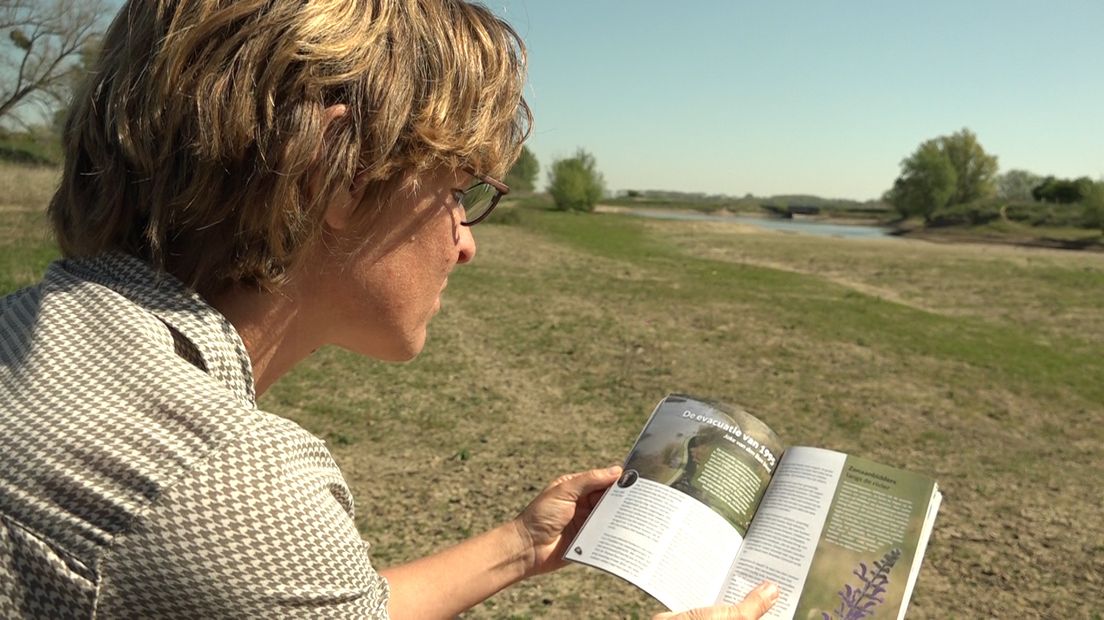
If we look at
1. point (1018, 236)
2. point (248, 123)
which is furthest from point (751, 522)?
point (1018, 236)

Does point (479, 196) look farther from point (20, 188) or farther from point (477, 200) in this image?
point (20, 188)

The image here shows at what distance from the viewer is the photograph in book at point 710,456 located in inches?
63.7

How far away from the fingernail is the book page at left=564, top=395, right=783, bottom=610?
0.10 metres

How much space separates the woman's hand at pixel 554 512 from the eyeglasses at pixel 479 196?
672 mm

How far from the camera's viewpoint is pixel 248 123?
978mm

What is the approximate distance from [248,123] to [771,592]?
3.74 ft

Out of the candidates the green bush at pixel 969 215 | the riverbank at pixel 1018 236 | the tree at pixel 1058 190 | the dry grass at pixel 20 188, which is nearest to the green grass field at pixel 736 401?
the dry grass at pixel 20 188

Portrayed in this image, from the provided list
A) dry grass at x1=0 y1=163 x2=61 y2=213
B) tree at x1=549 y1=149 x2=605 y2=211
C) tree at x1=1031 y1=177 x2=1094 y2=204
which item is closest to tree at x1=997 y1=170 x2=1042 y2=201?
tree at x1=1031 y1=177 x2=1094 y2=204

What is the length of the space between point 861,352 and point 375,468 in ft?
18.6

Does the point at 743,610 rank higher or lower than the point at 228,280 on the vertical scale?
lower

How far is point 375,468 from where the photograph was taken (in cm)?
458

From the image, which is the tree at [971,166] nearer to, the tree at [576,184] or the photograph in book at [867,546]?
the tree at [576,184]

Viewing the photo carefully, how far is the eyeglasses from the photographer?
4.20ft

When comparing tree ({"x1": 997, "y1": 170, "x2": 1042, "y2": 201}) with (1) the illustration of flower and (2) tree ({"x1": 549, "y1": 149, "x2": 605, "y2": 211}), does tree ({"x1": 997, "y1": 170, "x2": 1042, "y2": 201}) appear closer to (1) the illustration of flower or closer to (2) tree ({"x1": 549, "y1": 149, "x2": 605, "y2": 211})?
(2) tree ({"x1": 549, "y1": 149, "x2": 605, "y2": 211})
